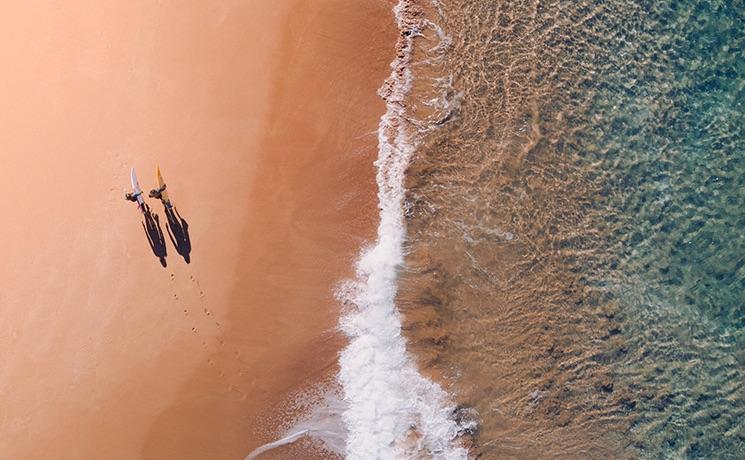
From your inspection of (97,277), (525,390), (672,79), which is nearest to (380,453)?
(525,390)

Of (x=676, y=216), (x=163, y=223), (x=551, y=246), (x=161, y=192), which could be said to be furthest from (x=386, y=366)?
(x=676, y=216)

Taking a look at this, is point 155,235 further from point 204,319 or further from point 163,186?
point 204,319

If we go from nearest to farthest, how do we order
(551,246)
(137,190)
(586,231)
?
(137,190) < (551,246) < (586,231)

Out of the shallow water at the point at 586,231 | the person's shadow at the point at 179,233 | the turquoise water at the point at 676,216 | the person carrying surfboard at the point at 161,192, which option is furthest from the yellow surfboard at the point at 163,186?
the turquoise water at the point at 676,216

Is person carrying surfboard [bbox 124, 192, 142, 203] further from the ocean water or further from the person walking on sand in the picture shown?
the ocean water

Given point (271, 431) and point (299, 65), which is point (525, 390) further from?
point (299, 65)
